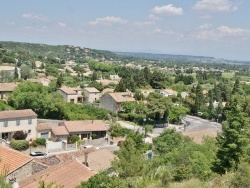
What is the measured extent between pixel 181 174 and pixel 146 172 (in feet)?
13.4

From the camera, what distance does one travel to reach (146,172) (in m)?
24.0

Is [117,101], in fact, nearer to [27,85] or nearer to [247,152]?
[27,85]

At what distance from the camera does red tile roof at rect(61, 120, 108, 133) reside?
157ft

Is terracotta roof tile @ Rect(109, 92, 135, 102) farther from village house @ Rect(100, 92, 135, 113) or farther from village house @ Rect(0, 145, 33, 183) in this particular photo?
village house @ Rect(0, 145, 33, 183)

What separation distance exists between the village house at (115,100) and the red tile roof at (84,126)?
15.4m

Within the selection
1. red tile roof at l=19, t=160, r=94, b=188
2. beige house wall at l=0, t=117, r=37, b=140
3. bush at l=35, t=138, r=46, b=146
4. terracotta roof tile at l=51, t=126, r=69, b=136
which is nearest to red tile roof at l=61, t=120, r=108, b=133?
terracotta roof tile at l=51, t=126, r=69, b=136

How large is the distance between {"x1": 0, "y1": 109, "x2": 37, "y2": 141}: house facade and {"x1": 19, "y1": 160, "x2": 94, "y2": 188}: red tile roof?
22.0 m

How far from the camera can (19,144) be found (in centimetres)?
4159

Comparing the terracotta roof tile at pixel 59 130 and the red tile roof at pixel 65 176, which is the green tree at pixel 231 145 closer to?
the red tile roof at pixel 65 176

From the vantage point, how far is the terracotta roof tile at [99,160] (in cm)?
2861

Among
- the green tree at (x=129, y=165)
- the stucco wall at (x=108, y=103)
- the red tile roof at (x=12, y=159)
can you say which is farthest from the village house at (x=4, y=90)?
the green tree at (x=129, y=165)

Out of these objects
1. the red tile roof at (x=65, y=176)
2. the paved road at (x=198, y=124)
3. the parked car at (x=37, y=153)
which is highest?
the red tile roof at (x=65, y=176)

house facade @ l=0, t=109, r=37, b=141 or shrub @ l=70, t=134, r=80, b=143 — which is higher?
house facade @ l=0, t=109, r=37, b=141

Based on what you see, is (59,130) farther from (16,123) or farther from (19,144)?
(19,144)
